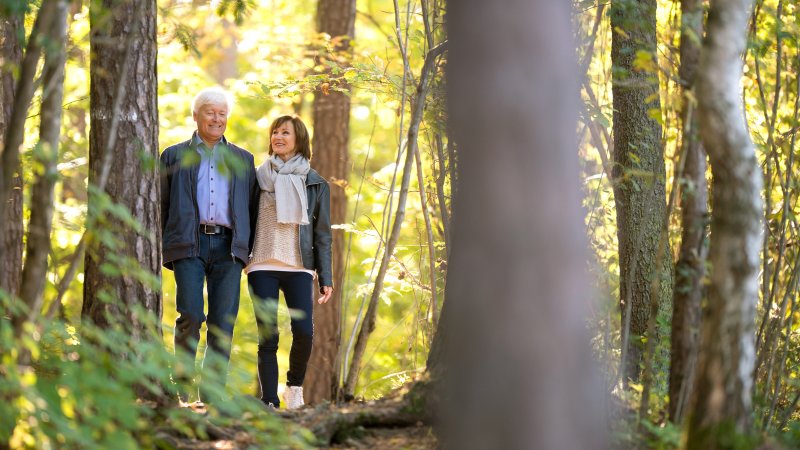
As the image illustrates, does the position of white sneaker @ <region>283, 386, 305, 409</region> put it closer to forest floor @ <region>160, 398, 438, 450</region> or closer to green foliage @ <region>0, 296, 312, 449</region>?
forest floor @ <region>160, 398, 438, 450</region>

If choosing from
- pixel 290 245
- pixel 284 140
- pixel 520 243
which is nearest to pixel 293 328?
pixel 290 245

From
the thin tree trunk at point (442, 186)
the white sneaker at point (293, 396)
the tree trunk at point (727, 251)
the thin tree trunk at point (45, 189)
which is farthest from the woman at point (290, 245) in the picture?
the tree trunk at point (727, 251)

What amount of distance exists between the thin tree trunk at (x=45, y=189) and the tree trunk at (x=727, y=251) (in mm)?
2433

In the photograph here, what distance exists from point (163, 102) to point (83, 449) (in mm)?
10055

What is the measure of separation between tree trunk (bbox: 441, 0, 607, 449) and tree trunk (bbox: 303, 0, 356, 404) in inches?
247

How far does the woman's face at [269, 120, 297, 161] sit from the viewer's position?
19.6 feet

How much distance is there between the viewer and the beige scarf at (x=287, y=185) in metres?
5.80

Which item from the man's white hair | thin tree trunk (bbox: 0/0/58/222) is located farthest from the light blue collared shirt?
thin tree trunk (bbox: 0/0/58/222)

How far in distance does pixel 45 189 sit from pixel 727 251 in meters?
2.57

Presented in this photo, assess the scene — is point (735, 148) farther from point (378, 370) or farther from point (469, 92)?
point (378, 370)

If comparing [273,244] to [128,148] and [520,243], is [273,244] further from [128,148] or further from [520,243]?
[520,243]

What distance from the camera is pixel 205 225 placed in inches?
222

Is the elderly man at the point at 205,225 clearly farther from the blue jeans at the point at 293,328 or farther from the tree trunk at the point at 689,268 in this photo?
the tree trunk at the point at 689,268

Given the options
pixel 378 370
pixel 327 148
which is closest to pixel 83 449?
pixel 327 148
